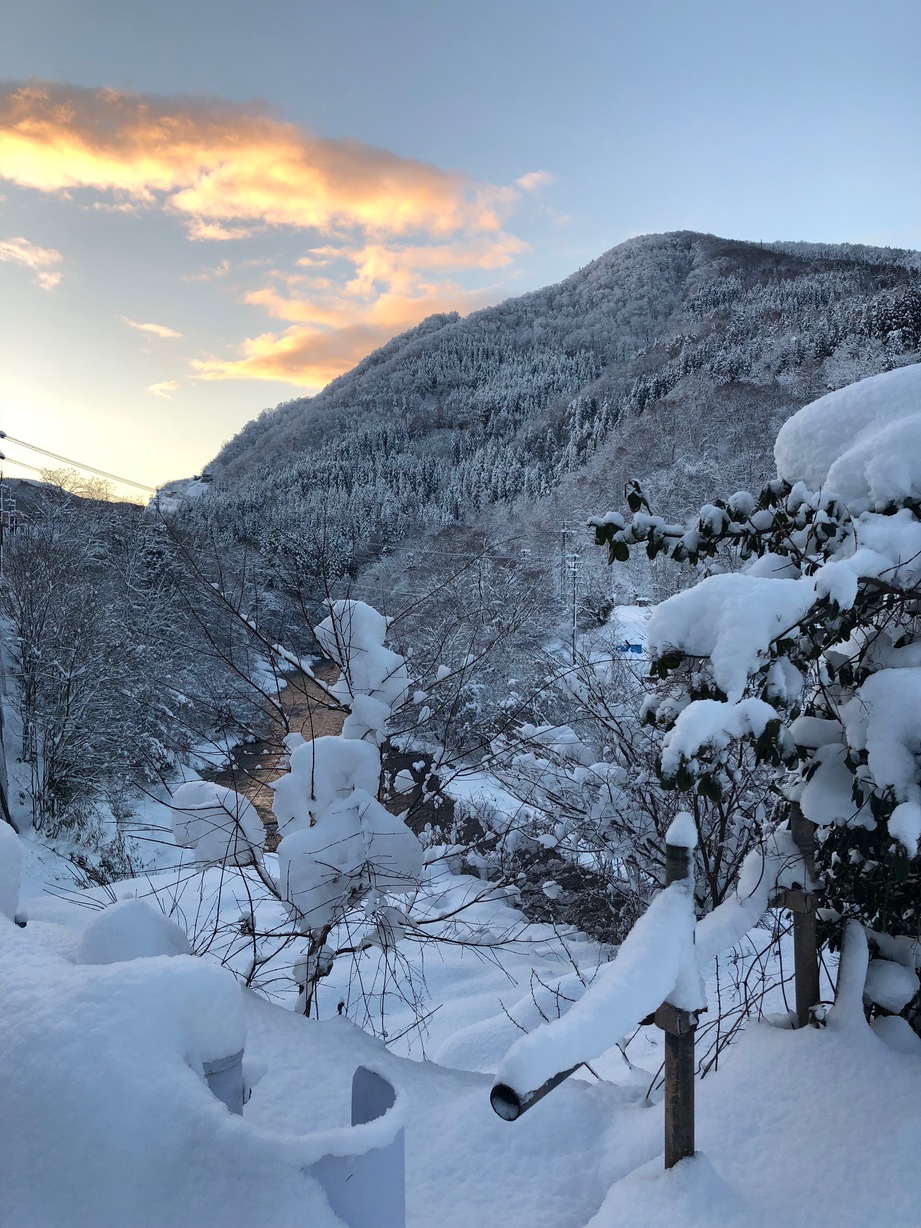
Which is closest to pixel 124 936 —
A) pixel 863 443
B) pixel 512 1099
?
pixel 512 1099

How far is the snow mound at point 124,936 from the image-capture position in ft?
6.61

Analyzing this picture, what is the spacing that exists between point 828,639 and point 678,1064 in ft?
4.50

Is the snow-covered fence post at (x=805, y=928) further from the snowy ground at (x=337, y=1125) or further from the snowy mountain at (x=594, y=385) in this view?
the snowy mountain at (x=594, y=385)

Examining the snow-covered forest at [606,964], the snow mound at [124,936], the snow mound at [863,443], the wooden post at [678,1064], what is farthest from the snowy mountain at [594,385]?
the wooden post at [678,1064]

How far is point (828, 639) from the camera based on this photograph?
2418 mm

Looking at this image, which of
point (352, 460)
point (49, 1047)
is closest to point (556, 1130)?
point (49, 1047)

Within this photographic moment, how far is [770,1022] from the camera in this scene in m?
2.72

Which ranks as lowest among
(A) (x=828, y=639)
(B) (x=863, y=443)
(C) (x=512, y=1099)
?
(C) (x=512, y=1099)

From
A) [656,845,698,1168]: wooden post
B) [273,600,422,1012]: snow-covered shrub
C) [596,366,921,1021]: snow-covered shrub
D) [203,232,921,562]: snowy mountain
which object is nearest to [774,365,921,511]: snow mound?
[596,366,921,1021]: snow-covered shrub

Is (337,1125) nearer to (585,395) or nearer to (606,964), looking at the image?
(606,964)

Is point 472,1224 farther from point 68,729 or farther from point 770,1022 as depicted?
point 68,729

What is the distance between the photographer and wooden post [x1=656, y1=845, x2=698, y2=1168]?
74.6 inches

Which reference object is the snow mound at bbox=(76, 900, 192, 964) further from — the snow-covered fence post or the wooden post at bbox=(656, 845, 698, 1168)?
the snow-covered fence post

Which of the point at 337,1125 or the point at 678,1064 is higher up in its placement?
the point at 678,1064
